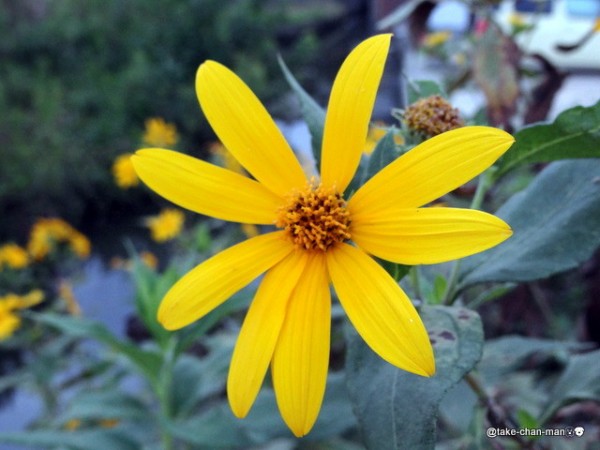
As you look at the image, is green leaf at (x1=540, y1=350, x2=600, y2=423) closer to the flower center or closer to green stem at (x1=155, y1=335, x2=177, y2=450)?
the flower center

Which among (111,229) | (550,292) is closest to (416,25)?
(550,292)

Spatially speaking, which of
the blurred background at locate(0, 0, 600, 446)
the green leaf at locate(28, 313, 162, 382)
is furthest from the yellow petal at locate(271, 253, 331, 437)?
the blurred background at locate(0, 0, 600, 446)

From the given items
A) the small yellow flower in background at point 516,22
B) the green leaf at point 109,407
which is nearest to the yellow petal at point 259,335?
the green leaf at point 109,407

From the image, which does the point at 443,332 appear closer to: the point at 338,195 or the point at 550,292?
the point at 338,195

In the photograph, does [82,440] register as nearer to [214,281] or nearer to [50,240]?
[214,281]

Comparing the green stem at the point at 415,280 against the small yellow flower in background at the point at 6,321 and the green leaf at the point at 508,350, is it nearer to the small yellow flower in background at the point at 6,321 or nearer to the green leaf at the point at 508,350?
the green leaf at the point at 508,350

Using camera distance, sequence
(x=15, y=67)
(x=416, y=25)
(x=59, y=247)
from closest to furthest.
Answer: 1. (x=416, y=25)
2. (x=59, y=247)
3. (x=15, y=67)

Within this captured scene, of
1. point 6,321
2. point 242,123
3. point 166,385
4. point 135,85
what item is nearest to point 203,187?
point 242,123
